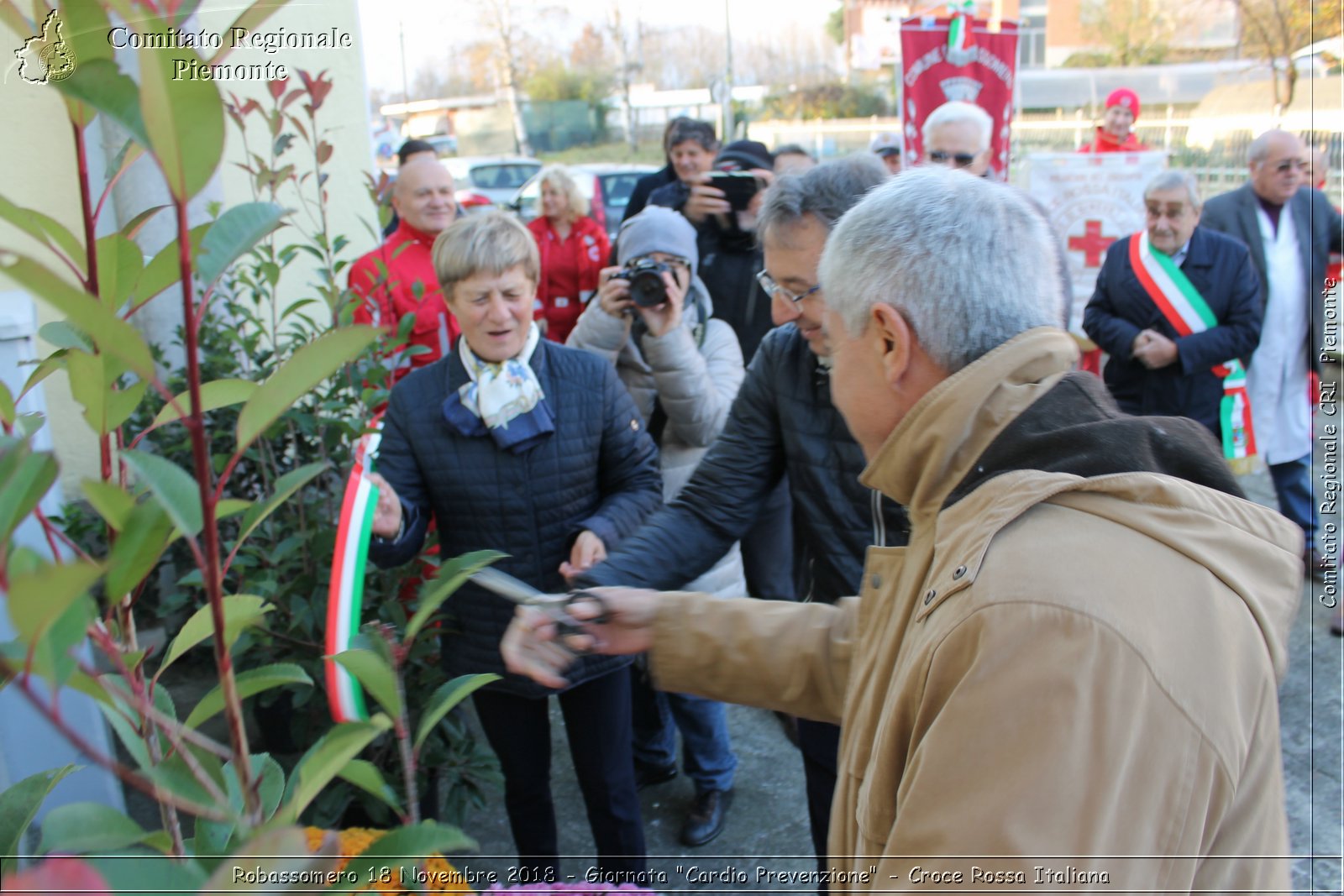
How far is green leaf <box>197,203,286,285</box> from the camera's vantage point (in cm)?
71

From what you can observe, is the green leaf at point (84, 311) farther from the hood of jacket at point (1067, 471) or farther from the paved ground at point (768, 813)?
the paved ground at point (768, 813)

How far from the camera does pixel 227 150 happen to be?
4305 millimetres

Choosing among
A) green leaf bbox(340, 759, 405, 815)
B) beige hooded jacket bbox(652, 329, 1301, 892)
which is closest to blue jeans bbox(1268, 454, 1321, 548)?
beige hooded jacket bbox(652, 329, 1301, 892)

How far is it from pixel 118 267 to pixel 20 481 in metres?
0.29

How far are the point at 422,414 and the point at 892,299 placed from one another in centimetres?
155

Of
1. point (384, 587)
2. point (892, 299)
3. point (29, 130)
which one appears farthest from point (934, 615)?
point (29, 130)

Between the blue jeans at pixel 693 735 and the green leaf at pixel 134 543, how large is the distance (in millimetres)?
2668

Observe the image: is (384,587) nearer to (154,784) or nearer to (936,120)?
(154,784)

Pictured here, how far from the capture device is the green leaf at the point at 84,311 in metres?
0.60

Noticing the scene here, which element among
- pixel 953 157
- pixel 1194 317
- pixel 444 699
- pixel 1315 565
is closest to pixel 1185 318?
pixel 1194 317

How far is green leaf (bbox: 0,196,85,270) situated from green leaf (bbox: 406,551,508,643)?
0.38 metres

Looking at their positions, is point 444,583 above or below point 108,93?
below

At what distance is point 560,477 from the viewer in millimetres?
2535

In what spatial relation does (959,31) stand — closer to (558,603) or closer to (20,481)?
(558,603)
